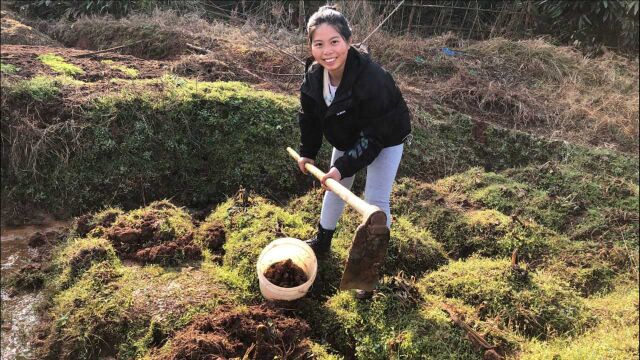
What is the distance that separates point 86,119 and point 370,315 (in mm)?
3219

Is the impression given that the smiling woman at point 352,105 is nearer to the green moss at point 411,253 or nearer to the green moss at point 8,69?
the green moss at point 411,253

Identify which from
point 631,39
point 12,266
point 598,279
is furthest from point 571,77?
point 12,266

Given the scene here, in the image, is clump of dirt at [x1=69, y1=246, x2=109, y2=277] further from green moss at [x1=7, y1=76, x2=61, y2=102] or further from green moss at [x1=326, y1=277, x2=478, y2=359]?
green moss at [x1=7, y1=76, x2=61, y2=102]

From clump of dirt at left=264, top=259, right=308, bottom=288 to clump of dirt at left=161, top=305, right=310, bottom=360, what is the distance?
0.19 meters

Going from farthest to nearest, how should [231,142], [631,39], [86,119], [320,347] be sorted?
[631,39] < [231,142] < [86,119] < [320,347]

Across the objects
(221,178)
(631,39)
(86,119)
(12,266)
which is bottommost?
(12,266)

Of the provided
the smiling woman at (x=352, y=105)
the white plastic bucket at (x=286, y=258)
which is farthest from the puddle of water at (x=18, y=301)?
the smiling woman at (x=352, y=105)

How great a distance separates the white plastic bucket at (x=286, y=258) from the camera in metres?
2.75

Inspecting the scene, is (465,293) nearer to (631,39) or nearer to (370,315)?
(370,315)

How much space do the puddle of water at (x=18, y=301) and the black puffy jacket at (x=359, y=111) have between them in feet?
7.57

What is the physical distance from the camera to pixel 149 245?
3504 mm

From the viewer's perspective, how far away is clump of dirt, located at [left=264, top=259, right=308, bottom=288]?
290cm

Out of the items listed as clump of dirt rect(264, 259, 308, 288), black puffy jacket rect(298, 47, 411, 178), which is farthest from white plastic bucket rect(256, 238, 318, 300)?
black puffy jacket rect(298, 47, 411, 178)

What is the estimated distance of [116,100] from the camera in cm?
444
